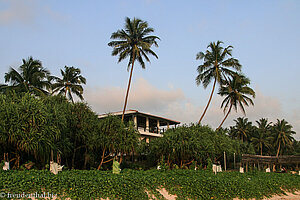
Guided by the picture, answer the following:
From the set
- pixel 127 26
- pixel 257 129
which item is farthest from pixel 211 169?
pixel 257 129

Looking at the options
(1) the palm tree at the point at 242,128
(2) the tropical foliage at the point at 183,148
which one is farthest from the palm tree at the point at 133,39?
(1) the palm tree at the point at 242,128

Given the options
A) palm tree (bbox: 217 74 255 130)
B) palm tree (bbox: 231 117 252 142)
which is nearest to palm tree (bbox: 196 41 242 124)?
palm tree (bbox: 217 74 255 130)

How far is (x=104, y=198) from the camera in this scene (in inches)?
467

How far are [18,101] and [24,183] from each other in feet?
27.9

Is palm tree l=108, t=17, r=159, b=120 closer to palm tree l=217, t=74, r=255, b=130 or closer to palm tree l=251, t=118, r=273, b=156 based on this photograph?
palm tree l=217, t=74, r=255, b=130

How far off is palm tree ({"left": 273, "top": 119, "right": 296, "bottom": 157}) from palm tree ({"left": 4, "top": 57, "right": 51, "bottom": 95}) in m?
49.0

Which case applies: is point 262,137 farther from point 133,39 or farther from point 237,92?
point 133,39

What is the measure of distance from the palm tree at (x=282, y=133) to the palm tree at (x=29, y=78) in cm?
4898

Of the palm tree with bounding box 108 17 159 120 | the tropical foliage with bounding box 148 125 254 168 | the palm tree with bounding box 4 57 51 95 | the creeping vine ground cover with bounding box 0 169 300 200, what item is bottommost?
the creeping vine ground cover with bounding box 0 169 300 200

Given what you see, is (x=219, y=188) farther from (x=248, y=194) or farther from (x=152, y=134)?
(x=152, y=134)

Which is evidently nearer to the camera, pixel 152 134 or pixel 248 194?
pixel 248 194

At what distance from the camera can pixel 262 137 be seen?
2363 inches

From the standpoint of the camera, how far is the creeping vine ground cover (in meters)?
10.8

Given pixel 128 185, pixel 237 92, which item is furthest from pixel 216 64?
pixel 128 185
